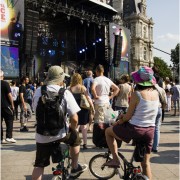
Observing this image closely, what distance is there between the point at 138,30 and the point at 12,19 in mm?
60050

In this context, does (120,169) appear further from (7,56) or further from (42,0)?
(42,0)

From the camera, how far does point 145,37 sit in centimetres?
8175

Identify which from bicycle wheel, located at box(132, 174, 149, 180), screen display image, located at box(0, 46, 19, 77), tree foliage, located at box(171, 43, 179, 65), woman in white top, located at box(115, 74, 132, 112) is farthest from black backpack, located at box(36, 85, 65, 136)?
tree foliage, located at box(171, 43, 179, 65)

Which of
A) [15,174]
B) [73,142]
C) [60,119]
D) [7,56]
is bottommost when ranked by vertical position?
[15,174]

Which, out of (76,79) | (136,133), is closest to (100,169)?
(136,133)

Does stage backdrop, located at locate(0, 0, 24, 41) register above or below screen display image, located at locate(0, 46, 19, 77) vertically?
above

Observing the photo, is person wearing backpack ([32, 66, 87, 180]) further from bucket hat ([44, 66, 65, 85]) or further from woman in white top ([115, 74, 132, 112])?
woman in white top ([115, 74, 132, 112])

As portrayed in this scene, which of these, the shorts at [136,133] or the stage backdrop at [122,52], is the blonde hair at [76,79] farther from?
the stage backdrop at [122,52]

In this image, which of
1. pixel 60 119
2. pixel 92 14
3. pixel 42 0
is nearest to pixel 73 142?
pixel 60 119

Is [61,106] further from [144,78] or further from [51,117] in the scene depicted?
[144,78]

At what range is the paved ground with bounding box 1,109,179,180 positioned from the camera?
18.2ft

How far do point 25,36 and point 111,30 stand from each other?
37.1ft

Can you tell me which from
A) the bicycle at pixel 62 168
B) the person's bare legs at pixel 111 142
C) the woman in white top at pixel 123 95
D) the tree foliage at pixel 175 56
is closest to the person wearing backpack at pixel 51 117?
the bicycle at pixel 62 168

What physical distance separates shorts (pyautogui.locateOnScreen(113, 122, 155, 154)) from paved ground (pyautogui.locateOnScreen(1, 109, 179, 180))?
1403 millimetres
